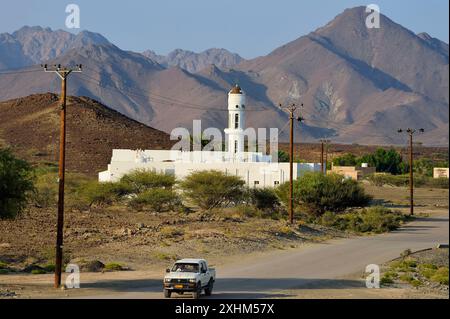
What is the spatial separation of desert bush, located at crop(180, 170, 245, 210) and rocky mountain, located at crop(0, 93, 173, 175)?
45639mm

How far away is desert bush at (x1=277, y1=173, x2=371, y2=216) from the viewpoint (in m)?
74.2

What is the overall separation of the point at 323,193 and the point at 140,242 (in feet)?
86.6

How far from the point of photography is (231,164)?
83.0 m

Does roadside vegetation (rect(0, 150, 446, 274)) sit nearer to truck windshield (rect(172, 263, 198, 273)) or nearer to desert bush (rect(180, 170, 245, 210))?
desert bush (rect(180, 170, 245, 210))

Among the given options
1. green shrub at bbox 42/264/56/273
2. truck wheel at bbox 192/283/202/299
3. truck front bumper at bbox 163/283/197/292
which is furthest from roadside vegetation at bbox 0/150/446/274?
truck wheel at bbox 192/283/202/299

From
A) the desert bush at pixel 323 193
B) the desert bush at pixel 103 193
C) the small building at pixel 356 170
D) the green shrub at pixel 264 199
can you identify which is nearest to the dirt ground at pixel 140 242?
the desert bush at pixel 103 193

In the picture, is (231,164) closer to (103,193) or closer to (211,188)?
(211,188)

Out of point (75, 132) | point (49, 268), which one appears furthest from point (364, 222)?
point (75, 132)

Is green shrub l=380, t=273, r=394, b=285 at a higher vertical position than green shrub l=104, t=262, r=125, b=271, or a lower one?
lower

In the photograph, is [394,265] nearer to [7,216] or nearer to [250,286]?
[250,286]

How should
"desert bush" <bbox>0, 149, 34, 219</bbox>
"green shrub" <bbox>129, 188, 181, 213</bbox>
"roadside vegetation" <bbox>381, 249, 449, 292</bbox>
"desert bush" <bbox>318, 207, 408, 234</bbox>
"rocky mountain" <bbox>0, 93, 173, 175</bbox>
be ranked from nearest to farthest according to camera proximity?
1. "desert bush" <bbox>0, 149, 34, 219</bbox>
2. "roadside vegetation" <bbox>381, 249, 449, 292</bbox>
3. "desert bush" <bbox>318, 207, 408, 234</bbox>
4. "green shrub" <bbox>129, 188, 181, 213</bbox>
5. "rocky mountain" <bbox>0, 93, 173, 175</bbox>

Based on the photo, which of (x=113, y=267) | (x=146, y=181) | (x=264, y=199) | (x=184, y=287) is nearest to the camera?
(x=184, y=287)

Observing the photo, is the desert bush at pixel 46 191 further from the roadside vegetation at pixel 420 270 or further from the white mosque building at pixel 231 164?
the roadside vegetation at pixel 420 270

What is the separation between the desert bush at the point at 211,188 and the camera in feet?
252
